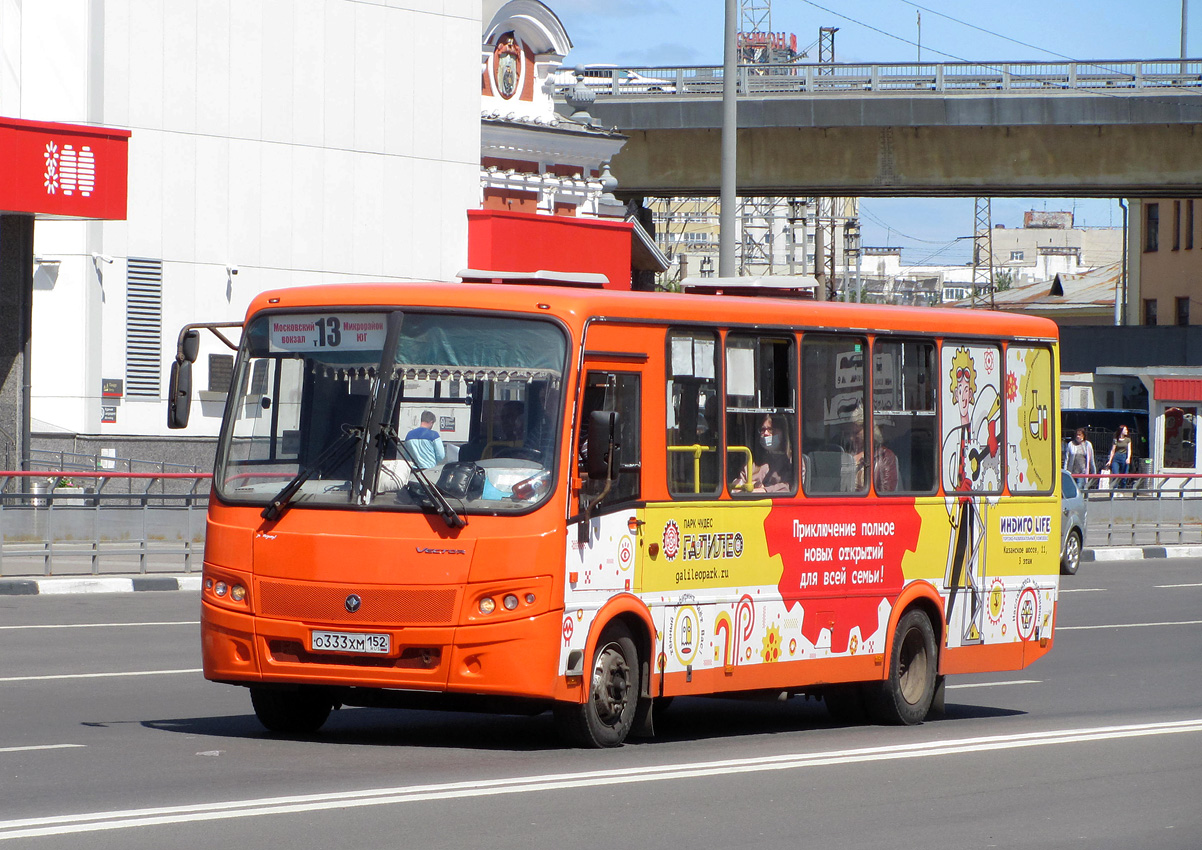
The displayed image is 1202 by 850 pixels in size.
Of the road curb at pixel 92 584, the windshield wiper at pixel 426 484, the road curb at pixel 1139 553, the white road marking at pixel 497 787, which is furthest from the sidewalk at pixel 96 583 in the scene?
the road curb at pixel 1139 553

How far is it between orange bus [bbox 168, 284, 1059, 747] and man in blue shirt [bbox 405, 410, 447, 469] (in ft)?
0.05

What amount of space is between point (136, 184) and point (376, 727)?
22790 mm

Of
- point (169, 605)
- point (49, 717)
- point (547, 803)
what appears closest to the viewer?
point (547, 803)

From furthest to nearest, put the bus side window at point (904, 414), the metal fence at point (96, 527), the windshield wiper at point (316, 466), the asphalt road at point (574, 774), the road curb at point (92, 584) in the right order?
the metal fence at point (96, 527) → the road curb at point (92, 584) → the bus side window at point (904, 414) → the windshield wiper at point (316, 466) → the asphalt road at point (574, 774)

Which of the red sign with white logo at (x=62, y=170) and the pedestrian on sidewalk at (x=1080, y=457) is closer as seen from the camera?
the red sign with white logo at (x=62, y=170)

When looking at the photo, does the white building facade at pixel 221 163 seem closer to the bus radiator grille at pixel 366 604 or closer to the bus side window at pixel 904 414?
the bus side window at pixel 904 414

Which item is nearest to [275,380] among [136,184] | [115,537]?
[115,537]

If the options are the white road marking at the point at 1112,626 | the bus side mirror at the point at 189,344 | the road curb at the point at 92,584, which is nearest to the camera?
the bus side mirror at the point at 189,344

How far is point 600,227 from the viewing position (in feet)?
135

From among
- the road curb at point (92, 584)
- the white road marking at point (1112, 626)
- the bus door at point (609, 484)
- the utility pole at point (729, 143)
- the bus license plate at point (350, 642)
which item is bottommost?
the white road marking at point (1112, 626)

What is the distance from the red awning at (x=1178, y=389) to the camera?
137 feet

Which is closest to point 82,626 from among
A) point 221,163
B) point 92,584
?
point 92,584

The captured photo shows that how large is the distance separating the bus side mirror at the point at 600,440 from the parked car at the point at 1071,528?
19988 mm

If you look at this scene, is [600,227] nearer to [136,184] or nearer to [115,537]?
[136,184]
